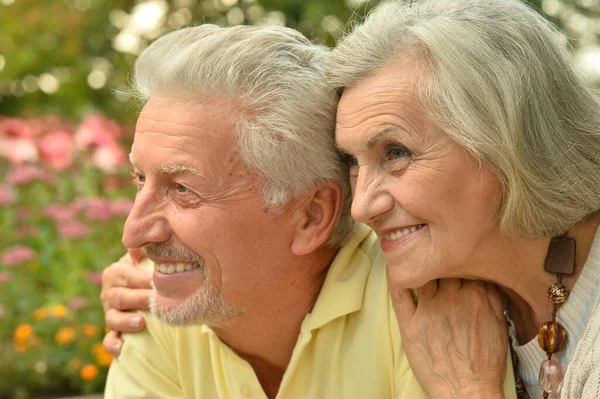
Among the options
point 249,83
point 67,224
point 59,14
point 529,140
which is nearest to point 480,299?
point 529,140

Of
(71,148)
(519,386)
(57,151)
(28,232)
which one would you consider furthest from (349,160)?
(71,148)

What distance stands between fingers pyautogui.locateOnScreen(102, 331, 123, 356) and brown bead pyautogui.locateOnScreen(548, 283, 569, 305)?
1604 millimetres

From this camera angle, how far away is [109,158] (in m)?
6.37

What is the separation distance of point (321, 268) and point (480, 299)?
615 millimetres

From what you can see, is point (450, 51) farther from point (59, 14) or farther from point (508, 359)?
point (59, 14)

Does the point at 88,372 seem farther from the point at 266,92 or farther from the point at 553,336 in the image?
the point at 553,336

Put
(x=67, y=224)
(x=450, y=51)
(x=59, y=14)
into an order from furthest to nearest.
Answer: (x=59, y=14)
(x=67, y=224)
(x=450, y=51)

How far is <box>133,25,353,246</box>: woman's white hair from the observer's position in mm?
2994

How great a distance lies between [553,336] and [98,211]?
3499 millimetres

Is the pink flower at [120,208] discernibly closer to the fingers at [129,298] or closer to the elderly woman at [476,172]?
the fingers at [129,298]

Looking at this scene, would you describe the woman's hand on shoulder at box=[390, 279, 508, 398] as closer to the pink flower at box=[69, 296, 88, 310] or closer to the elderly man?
the elderly man

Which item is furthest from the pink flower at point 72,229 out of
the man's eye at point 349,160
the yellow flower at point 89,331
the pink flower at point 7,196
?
the man's eye at point 349,160

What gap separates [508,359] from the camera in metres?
2.96

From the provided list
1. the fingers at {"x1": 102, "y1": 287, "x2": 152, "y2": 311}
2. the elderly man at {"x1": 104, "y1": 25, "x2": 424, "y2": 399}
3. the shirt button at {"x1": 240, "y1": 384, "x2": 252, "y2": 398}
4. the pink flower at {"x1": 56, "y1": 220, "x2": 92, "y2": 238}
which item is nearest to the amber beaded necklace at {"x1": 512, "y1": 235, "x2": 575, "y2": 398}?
the elderly man at {"x1": 104, "y1": 25, "x2": 424, "y2": 399}
